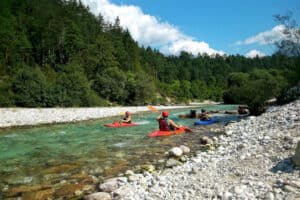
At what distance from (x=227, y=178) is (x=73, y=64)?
192ft

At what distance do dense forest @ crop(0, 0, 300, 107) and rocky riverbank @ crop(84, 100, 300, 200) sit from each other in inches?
773

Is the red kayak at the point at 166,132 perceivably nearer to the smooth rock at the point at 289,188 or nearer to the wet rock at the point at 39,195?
the wet rock at the point at 39,195

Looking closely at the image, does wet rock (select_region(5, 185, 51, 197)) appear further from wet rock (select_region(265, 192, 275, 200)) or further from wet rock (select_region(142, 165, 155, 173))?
wet rock (select_region(265, 192, 275, 200))

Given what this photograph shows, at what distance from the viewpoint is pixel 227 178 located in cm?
687

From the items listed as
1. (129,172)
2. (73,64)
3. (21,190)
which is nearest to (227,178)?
(129,172)

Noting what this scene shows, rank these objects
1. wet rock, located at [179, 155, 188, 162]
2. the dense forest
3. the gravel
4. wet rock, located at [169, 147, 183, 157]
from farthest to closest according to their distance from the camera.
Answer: the dense forest < wet rock, located at [169, 147, 183, 157] < wet rock, located at [179, 155, 188, 162] < the gravel

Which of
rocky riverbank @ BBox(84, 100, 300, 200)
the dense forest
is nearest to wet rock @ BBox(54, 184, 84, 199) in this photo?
rocky riverbank @ BBox(84, 100, 300, 200)

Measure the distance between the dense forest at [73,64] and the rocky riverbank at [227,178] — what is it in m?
19.6

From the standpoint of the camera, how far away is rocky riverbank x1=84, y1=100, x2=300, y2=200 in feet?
19.1

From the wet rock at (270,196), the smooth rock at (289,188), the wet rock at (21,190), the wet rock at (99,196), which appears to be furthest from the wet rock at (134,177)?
the smooth rock at (289,188)

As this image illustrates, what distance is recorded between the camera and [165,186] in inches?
274

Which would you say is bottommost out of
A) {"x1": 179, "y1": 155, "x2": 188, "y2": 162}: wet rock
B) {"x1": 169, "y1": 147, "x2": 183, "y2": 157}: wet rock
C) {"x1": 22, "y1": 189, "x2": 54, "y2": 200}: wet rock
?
{"x1": 22, "y1": 189, "x2": 54, "y2": 200}: wet rock

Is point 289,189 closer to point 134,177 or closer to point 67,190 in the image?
point 134,177

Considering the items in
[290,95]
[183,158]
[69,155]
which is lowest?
[69,155]
